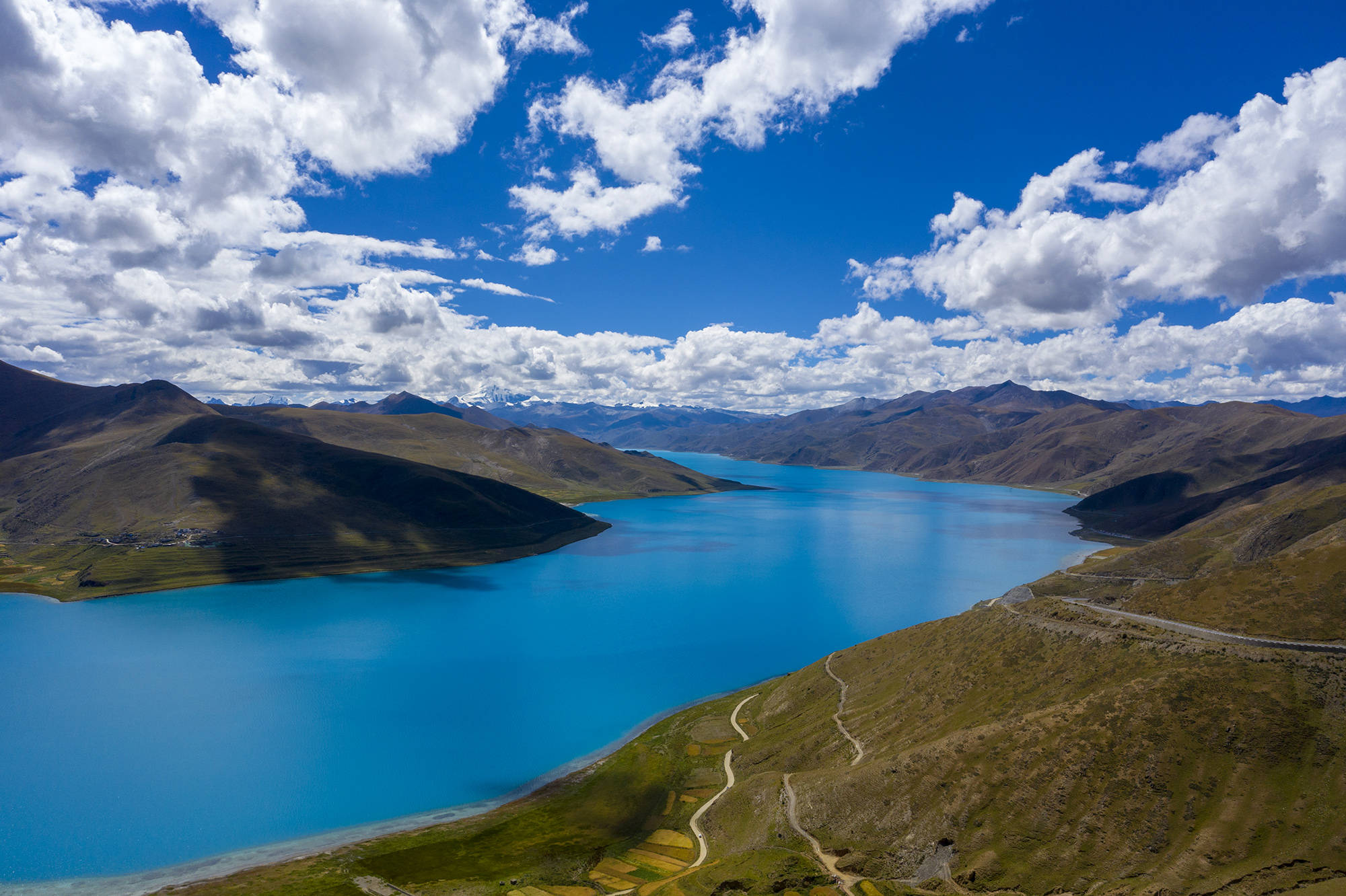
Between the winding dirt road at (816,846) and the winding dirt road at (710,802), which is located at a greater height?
the winding dirt road at (816,846)

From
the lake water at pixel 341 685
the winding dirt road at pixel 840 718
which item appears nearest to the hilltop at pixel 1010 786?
the winding dirt road at pixel 840 718

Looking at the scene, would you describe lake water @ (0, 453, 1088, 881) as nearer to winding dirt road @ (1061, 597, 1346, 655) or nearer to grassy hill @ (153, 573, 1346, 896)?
grassy hill @ (153, 573, 1346, 896)

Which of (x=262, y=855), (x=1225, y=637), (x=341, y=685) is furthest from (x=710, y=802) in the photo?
(x=341, y=685)

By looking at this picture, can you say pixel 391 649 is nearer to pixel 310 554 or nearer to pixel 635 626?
pixel 635 626

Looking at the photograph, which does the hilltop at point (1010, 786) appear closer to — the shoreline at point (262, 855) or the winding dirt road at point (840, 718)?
the winding dirt road at point (840, 718)

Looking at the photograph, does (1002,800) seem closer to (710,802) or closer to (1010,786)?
(1010,786)

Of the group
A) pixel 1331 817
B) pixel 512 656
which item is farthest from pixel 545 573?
pixel 1331 817

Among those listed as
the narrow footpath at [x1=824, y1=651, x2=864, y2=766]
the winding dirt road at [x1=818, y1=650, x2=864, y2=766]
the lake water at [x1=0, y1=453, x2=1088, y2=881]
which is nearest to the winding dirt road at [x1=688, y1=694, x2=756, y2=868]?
the winding dirt road at [x1=818, y1=650, x2=864, y2=766]
